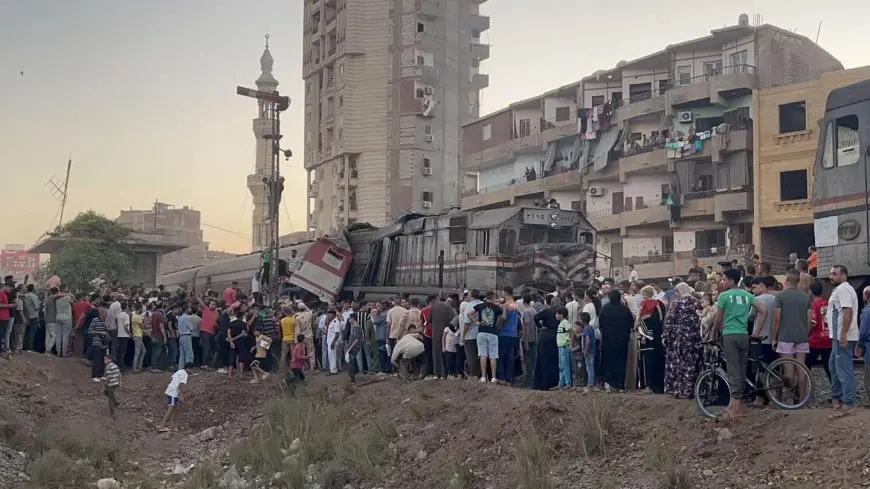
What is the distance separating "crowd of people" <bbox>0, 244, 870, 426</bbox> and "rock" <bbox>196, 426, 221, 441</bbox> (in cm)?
104

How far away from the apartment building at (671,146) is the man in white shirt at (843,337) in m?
28.8

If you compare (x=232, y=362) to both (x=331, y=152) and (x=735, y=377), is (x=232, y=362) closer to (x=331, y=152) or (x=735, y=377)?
(x=735, y=377)

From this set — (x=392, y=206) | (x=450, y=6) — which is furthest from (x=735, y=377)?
(x=450, y=6)

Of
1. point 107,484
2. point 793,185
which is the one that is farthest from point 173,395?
point 793,185

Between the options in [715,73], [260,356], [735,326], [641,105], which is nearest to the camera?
[735,326]

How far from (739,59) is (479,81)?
4212cm

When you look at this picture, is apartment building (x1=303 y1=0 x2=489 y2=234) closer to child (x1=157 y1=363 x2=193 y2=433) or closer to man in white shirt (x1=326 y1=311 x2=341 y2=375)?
man in white shirt (x1=326 y1=311 x2=341 y2=375)

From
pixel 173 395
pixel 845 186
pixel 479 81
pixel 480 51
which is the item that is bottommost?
pixel 173 395

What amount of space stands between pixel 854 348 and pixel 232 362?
17.1 m

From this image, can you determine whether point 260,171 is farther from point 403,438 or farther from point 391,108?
point 403,438

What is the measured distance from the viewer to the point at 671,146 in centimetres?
4350

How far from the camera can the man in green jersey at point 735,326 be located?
37.3 feet

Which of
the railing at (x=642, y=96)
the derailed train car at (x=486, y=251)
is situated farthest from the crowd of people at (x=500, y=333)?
the railing at (x=642, y=96)

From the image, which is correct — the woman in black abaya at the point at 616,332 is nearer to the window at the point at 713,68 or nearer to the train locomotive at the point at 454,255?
the train locomotive at the point at 454,255
